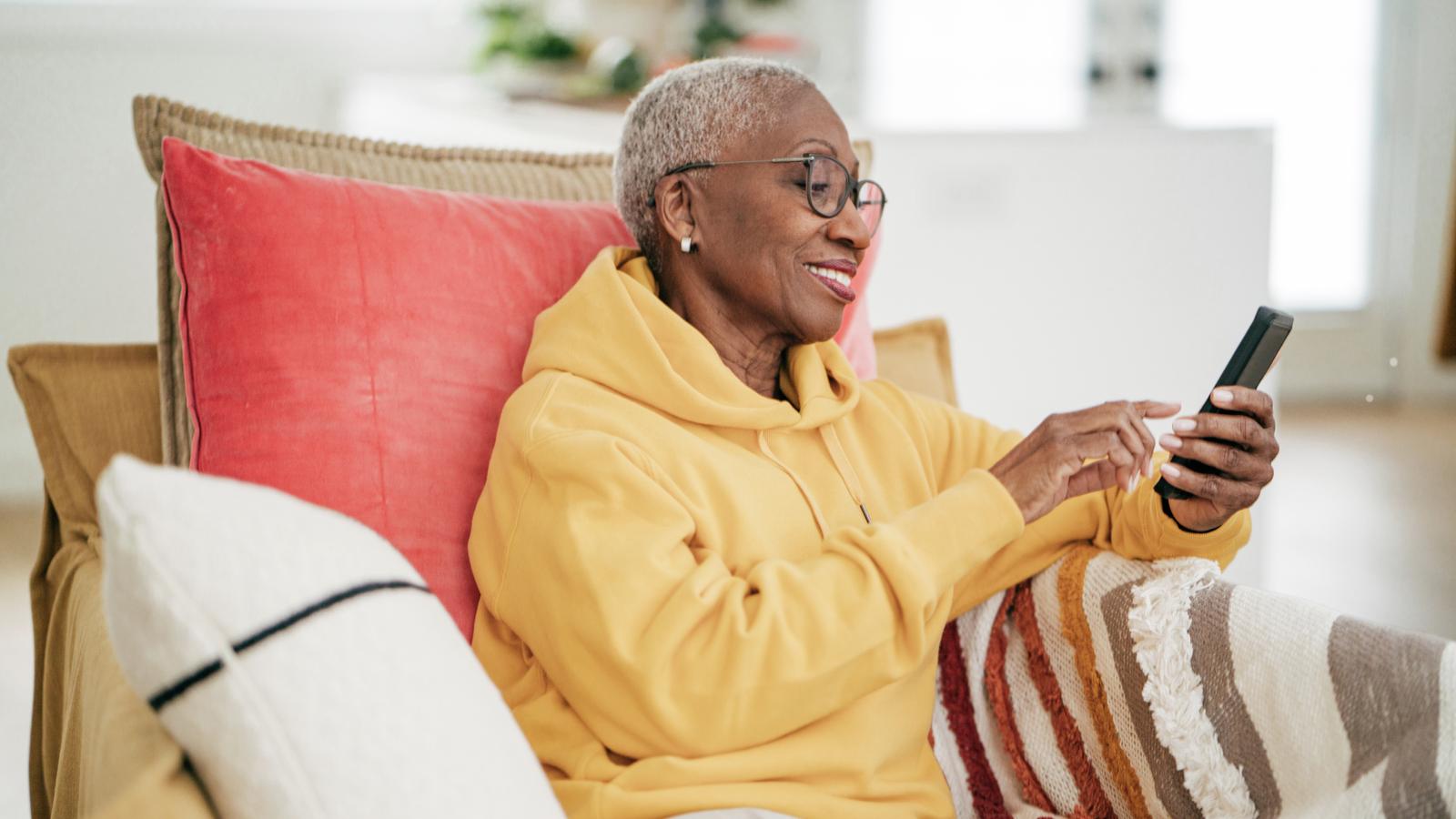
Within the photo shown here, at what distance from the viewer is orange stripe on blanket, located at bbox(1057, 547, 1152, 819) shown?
3.74ft

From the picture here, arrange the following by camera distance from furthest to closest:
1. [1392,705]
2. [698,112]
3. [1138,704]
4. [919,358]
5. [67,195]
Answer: [67,195] → [919,358] → [698,112] → [1138,704] → [1392,705]

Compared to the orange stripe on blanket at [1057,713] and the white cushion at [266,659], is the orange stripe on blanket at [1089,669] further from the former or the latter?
the white cushion at [266,659]

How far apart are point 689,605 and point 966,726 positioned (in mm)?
491

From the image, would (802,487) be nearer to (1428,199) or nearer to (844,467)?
(844,467)

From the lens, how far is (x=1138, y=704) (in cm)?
112

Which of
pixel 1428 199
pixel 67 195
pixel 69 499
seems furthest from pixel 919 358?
pixel 1428 199

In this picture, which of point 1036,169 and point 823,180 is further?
point 1036,169

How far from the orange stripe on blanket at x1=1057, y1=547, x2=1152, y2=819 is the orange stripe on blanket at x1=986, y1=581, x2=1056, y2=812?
0.25 ft

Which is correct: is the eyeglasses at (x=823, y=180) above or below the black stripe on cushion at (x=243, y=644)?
above

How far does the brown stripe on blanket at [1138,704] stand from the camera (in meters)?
1.08

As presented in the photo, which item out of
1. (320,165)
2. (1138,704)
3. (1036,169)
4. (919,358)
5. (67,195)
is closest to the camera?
(1138,704)

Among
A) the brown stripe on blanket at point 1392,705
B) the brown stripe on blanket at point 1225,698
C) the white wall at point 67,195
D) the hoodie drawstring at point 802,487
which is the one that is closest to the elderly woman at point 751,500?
the hoodie drawstring at point 802,487

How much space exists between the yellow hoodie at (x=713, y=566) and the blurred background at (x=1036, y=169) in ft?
3.94

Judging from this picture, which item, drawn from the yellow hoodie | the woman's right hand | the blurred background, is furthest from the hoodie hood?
the blurred background
